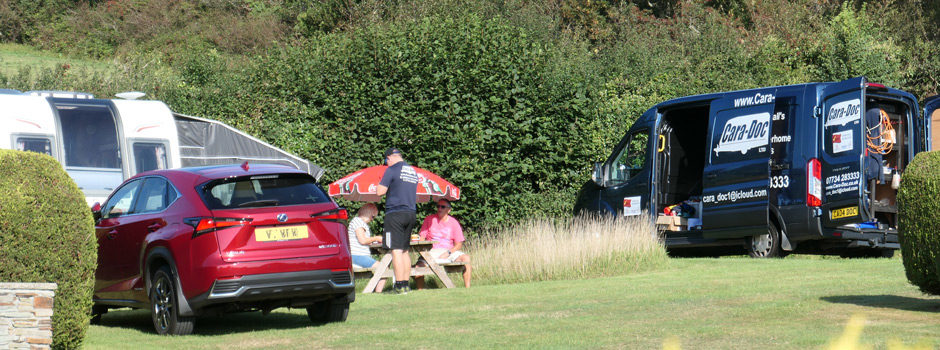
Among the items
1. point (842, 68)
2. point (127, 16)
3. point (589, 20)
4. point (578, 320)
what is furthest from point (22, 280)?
point (127, 16)

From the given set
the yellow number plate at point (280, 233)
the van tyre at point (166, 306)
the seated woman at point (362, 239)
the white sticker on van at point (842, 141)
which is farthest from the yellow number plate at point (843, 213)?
the van tyre at point (166, 306)

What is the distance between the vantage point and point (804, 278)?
1198 centimetres

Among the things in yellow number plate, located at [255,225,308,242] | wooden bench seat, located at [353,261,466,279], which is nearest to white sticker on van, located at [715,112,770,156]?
wooden bench seat, located at [353,261,466,279]

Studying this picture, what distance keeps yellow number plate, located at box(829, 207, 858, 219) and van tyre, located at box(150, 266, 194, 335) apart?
871 cm

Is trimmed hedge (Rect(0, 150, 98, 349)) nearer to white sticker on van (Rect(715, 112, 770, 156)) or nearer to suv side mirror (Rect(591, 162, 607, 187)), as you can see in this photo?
white sticker on van (Rect(715, 112, 770, 156))

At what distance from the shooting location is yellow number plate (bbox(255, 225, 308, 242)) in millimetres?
9266

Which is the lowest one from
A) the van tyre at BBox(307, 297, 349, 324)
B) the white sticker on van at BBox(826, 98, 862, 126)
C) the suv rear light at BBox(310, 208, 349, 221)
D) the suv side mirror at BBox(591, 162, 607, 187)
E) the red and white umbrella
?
the van tyre at BBox(307, 297, 349, 324)

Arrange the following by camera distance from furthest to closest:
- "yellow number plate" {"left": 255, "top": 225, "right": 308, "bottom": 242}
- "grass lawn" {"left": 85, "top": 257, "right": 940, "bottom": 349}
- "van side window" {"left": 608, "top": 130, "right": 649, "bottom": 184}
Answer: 1. "van side window" {"left": 608, "top": 130, "right": 649, "bottom": 184}
2. "yellow number plate" {"left": 255, "top": 225, "right": 308, "bottom": 242}
3. "grass lawn" {"left": 85, "top": 257, "right": 940, "bottom": 349}

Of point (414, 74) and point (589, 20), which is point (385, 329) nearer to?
point (414, 74)

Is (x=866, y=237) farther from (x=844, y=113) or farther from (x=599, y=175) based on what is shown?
(x=599, y=175)

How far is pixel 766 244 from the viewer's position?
1548 centimetres

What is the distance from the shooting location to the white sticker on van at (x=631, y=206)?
16.8m

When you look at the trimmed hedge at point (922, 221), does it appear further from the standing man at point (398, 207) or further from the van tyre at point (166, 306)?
the van tyre at point (166, 306)

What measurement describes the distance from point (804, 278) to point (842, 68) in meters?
16.9
